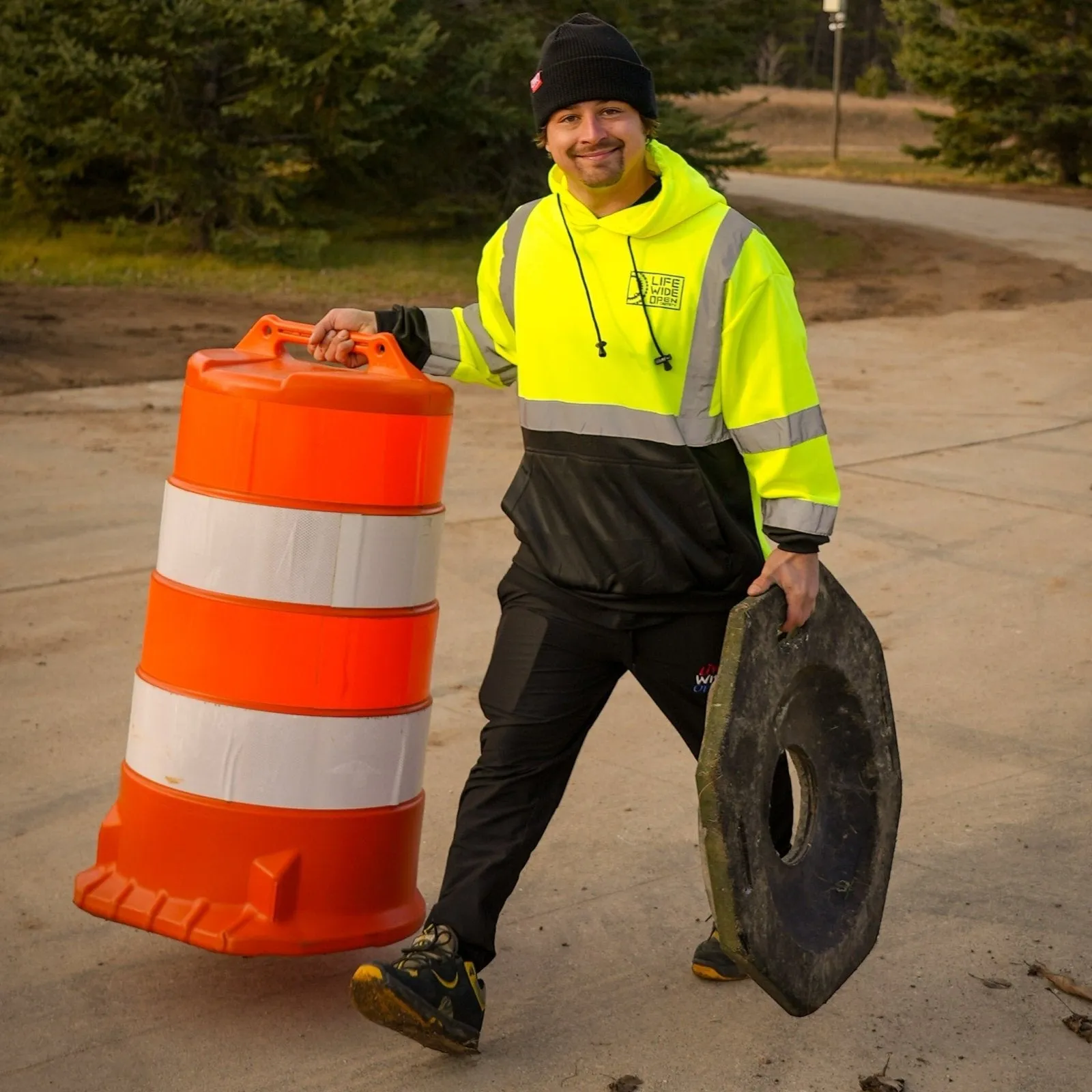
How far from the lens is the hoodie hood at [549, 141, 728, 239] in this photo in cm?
316

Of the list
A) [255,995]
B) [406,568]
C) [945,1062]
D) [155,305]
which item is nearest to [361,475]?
[406,568]

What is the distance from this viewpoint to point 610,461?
3221 millimetres

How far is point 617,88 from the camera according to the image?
3.20 meters

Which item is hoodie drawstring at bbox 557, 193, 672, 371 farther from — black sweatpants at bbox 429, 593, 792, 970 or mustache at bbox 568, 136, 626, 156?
black sweatpants at bbox 429, 593, 792, 970

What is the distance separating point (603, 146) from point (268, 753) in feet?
4.09

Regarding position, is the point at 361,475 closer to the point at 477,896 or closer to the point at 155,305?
the point at 477,896

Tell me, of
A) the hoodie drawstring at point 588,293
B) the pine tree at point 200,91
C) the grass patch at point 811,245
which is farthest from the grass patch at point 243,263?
the hoodie drawstring at point 588,293

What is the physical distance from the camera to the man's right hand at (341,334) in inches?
132

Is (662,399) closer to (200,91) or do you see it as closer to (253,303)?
(253,303)

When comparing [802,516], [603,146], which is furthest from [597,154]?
[802,516]

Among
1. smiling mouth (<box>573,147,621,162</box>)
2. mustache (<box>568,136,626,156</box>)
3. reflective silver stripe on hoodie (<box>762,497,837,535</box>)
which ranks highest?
mustache (<box>568,136,626,156</box>)

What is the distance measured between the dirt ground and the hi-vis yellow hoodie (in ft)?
24.3

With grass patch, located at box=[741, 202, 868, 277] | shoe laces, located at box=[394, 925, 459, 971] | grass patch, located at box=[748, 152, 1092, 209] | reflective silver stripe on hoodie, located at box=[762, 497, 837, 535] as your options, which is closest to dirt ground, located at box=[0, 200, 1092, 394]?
grass patch, located at box=[741, 202, 868, 277]

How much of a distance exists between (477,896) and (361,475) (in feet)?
2.62
